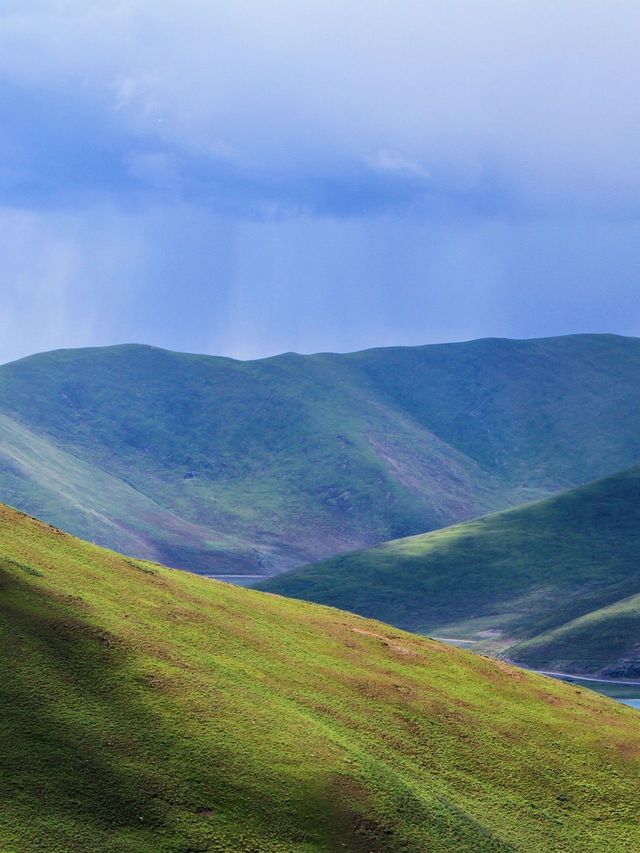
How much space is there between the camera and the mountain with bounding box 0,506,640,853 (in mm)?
47656

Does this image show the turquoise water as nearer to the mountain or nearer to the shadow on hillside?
the mountain

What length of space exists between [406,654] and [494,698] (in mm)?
7332

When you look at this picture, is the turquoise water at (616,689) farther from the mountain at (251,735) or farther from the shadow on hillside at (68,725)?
the shadow on hillside at (68,725)

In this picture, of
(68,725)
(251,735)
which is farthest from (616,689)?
(68,725)

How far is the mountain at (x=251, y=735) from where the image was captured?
4766 cm

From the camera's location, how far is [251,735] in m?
54.1

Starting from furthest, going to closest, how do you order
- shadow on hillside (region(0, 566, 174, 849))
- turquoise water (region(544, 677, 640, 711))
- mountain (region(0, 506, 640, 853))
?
turquoise water (region(544, 677, 640, 711)) < mountain (region(0, 506, 640, 853)) < shadow on hillside (region(0, 566, 174, 849))

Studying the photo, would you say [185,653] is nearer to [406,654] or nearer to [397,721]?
[397,721]

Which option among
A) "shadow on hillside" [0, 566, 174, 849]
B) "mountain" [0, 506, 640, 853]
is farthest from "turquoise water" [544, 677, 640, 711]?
"shadow on hillside" [0, 566, 174, 849]

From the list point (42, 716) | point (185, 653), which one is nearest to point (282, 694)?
point (185, 653)

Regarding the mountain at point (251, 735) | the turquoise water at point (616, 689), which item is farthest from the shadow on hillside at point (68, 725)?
the turquoise water at point (616, 689)

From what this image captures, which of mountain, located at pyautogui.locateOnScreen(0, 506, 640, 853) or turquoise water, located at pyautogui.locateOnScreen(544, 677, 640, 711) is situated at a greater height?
mountain, located at pyautogui.locateOnScreen(0, 506, 640, 853)

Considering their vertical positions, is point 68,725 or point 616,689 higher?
point 68,725

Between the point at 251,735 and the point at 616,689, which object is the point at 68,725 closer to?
the point at 251,735
